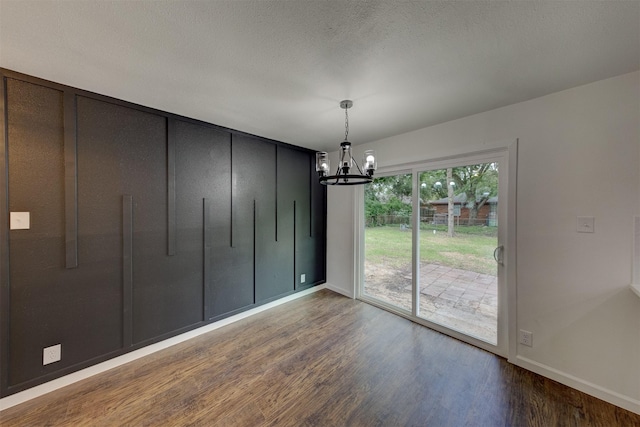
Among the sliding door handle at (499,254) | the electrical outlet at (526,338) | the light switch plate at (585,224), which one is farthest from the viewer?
the sliding door handle at (499,254)

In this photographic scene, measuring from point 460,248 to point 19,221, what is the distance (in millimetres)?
4005

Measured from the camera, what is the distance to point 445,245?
2.76 metres

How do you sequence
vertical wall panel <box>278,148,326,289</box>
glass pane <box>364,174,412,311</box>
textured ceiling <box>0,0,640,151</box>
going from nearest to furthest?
textured ceiling <box>0,0,640,151</box> → glass pane <box>364,174,412,311</box> → vertical wall panel <box>278,148,326,289</box>

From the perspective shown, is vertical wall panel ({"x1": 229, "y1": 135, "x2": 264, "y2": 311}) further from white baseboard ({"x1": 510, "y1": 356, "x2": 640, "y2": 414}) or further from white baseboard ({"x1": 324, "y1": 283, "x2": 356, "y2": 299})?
white baseboard ({"x1": 510, "y1": 356, "x2": 640, "y2": 414})

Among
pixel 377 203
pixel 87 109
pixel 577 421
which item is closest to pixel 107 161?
pixel 87 109

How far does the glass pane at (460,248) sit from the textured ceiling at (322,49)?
2.76ft

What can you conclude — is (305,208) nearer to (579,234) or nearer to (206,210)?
(206,210)

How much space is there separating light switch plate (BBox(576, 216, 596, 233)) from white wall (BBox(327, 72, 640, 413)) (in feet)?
0.08

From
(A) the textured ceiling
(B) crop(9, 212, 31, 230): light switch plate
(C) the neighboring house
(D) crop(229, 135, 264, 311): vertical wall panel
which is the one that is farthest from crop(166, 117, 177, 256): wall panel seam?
(C) the neighboring house

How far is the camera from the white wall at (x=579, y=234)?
1.70m

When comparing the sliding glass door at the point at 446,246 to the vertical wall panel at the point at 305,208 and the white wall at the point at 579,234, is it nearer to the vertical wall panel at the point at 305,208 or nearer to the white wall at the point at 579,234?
the white wall at the point at 579,234

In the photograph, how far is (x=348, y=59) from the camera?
1546 millimetres

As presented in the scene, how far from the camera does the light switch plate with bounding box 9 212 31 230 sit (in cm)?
170

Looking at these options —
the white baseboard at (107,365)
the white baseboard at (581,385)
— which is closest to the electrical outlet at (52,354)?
the white baseboard at (107,365)
